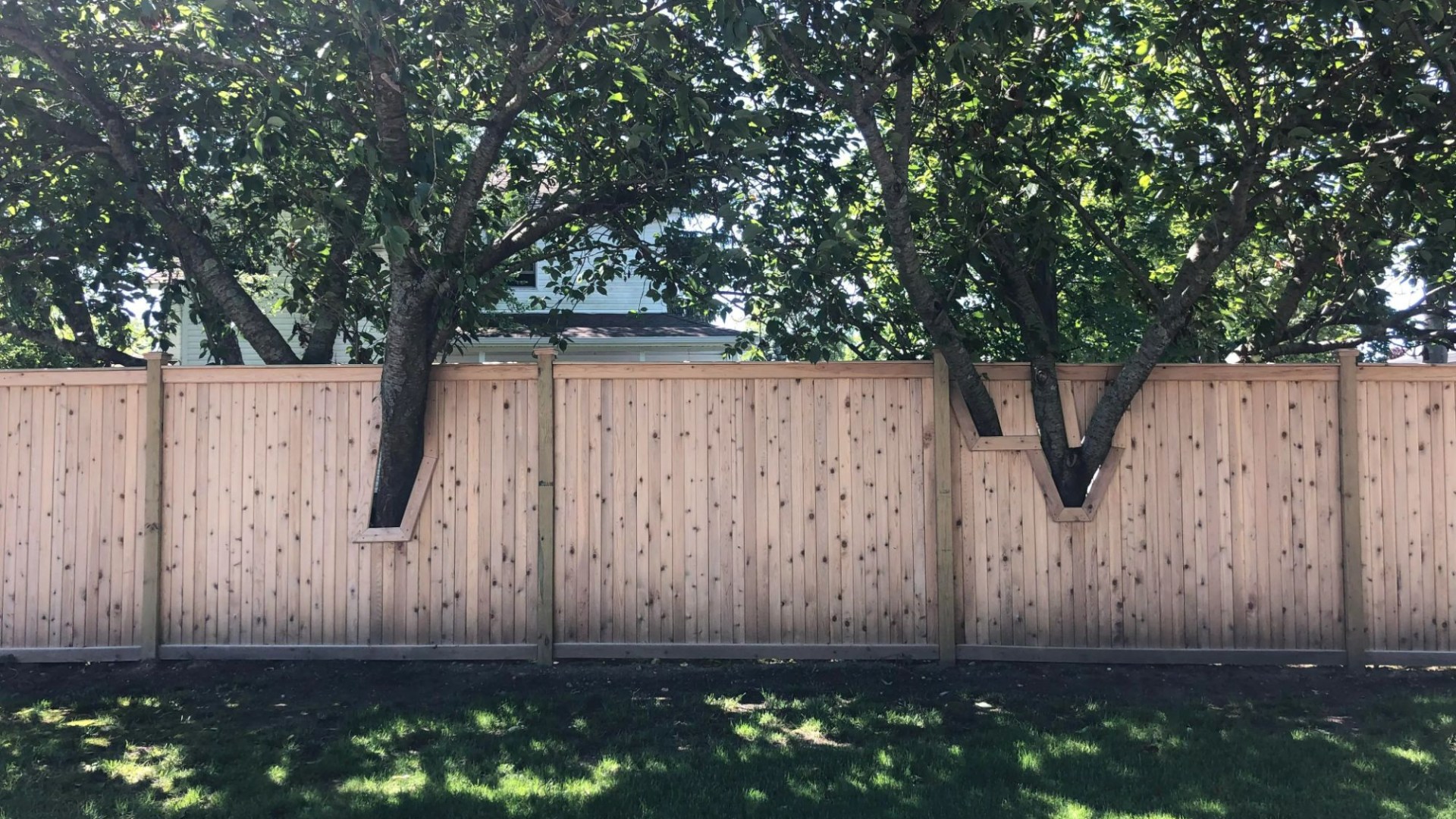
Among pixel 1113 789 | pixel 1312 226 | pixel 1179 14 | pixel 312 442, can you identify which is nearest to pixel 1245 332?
pixel 1312 226

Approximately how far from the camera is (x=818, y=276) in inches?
227

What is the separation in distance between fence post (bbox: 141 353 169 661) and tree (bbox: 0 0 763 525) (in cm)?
71

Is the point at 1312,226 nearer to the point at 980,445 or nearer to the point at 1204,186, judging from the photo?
the point at 1204,186

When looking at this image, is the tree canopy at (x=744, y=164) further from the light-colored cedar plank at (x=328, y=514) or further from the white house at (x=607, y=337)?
the white house at (x=607, y=337)

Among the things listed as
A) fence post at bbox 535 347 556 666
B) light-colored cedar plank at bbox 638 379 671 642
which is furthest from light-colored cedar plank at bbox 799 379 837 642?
fence post at bbox 535 347 556 666

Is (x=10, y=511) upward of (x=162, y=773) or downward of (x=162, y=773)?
upward

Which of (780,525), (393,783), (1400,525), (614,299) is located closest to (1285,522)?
(1400,525)

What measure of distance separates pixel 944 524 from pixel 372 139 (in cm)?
401

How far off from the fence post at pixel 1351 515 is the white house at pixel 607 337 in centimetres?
718

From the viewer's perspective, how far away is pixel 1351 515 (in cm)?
600

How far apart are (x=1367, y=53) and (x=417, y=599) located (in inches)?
264

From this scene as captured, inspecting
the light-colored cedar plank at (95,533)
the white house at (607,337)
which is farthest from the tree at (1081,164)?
the white house at (607,337)

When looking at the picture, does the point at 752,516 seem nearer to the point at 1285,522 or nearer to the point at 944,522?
the point at 944,522

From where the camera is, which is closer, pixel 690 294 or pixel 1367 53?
pixel 1367 53
